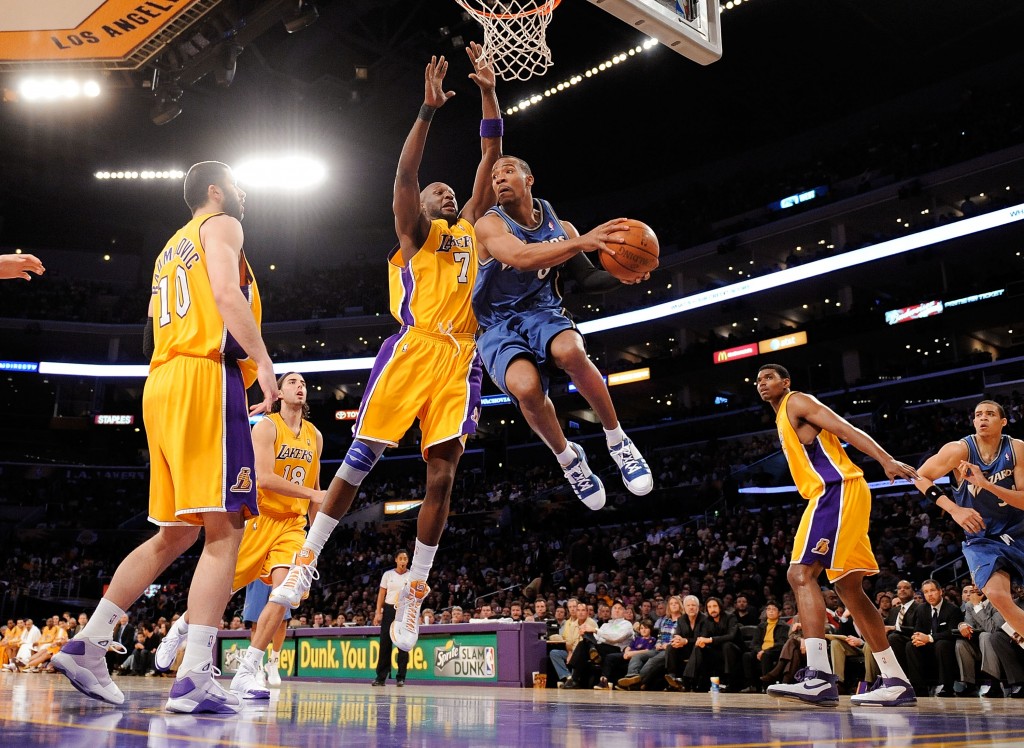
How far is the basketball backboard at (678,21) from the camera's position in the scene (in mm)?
5902

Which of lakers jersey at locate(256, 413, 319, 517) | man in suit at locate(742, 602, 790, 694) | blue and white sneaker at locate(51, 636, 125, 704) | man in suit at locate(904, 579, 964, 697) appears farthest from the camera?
man in suit at locate(742, 602, 790, 694)

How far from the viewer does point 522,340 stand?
17.9 feet

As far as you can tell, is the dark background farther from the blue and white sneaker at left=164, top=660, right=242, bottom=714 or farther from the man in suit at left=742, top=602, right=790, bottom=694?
the blue and white sneaker at left=164, top=660, right=242, bottom=714

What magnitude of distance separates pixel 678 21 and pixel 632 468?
3182 millimetres

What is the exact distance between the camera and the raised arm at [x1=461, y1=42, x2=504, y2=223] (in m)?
5.48

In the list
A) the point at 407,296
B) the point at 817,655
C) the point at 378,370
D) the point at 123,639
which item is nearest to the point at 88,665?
the point at 378,370

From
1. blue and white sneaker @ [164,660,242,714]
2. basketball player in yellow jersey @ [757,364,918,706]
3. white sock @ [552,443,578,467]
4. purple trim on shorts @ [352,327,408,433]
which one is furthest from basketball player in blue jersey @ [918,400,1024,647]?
blue and white sneaker @ [164,660,242,714]

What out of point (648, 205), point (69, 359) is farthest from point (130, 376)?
point (648, 205)

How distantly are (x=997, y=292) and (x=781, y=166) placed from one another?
1108cm

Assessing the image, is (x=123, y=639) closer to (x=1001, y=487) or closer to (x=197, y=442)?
(x=197, y=442)

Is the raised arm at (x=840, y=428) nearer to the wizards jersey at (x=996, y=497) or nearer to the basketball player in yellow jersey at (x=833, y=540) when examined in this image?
the basketball player in yellow jersey at (x=833, y=540)

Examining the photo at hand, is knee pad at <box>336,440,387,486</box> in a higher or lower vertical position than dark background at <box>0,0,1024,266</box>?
lower

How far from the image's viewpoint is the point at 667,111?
1153 inches

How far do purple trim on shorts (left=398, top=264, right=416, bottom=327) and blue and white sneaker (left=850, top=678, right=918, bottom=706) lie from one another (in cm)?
401
